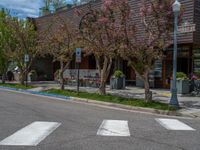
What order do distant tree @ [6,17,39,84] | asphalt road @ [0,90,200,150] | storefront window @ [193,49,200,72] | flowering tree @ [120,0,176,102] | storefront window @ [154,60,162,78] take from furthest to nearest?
distant tree @ [6,17,39,84], storefront window @ [154,60,162,78], storefront window @ [193,49,200,72], flowering tree @ [120,0,176,102], asphalt road @ [0,90,200,150]

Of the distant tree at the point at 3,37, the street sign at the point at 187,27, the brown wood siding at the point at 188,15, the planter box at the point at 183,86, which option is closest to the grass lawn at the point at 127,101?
the planter box at the point at 183,86

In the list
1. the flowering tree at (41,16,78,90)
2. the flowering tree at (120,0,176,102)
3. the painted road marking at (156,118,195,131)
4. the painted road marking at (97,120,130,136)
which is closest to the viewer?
the painted road marking at (97,120,130,136)

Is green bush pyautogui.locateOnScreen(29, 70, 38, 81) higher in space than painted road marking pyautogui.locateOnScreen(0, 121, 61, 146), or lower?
higher

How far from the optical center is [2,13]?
3017 cm

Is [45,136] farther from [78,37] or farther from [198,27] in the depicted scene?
[198,27]

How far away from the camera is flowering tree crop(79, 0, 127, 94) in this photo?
1616 cm

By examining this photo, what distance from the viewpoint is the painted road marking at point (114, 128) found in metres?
8.93

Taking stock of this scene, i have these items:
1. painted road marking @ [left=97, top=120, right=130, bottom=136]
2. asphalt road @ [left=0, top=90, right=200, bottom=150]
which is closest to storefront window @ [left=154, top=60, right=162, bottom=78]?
asphalt road @ [left=0, top=90, right=200, bottom=150]

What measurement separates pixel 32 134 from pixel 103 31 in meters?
9.94

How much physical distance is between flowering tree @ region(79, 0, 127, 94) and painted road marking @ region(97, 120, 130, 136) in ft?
19.7

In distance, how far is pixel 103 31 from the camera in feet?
57.4

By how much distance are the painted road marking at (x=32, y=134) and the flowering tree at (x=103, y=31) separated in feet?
23.7

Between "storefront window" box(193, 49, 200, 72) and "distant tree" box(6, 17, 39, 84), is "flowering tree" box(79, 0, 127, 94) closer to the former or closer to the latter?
"storefront window" box(193, 49, 200, 72)

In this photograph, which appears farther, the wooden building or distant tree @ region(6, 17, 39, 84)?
distant tree @ region(6, 17, 39, 84)
